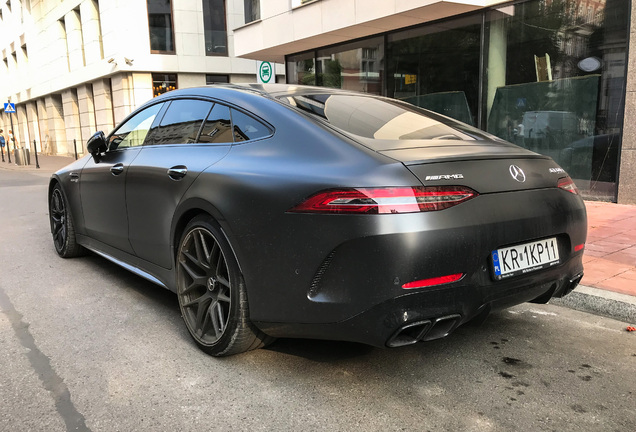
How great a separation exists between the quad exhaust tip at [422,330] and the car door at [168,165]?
139 cm

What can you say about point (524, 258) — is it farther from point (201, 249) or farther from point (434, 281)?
point (201, 249)

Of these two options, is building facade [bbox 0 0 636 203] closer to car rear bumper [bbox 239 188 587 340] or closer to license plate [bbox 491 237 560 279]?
license plate [bbox 491 237 560 279]

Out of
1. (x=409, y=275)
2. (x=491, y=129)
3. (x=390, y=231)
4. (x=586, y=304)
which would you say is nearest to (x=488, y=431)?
(x=409, y=275)

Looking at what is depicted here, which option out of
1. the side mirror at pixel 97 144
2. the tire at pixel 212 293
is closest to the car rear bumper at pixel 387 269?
the tire at pixel 212 293

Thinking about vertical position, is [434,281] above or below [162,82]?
Answer: below

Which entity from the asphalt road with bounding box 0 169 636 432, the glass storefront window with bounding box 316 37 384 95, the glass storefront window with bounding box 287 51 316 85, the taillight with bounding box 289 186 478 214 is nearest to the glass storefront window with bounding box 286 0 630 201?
the glass storefront window with bounding box 316 37 384 95

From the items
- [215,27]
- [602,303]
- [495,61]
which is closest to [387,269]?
[602,303]

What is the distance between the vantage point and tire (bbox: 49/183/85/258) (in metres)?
5.03

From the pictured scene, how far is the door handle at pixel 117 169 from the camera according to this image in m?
3.87

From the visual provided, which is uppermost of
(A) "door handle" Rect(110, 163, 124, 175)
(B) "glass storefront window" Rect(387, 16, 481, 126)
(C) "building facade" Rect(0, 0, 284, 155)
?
(C) "building facade" Rect(0, 0, 284, 155)

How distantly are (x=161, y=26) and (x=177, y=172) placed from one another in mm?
22012

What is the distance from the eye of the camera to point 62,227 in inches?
206

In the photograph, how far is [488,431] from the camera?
216 centimetres

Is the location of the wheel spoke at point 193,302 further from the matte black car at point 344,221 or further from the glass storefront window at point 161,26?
the glass storefront window at point 161,26
